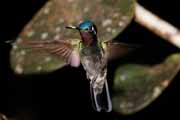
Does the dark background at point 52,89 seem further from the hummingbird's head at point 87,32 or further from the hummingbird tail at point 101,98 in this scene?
the hummingbird's head at point 87,32

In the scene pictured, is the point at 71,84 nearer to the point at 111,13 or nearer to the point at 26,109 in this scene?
the point at 26,109

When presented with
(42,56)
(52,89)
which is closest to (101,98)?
(42,56)

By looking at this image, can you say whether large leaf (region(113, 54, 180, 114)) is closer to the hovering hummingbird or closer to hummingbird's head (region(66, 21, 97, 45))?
the hovering hummingbird

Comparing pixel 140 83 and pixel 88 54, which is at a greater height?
pixel 88 54

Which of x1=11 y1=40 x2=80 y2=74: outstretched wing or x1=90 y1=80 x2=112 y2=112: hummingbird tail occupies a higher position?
x1=11 y1=40 x2=80 y2=74: outstretched wing

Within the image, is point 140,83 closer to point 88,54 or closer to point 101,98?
point 101,98

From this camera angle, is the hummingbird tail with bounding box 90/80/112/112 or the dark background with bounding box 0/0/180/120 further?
the dark background with bounding box 0/0/180/120

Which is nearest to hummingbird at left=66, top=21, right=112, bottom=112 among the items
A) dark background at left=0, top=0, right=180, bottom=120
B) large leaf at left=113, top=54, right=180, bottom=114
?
large leaf at left=113, top=54, right=180, bottom=114
